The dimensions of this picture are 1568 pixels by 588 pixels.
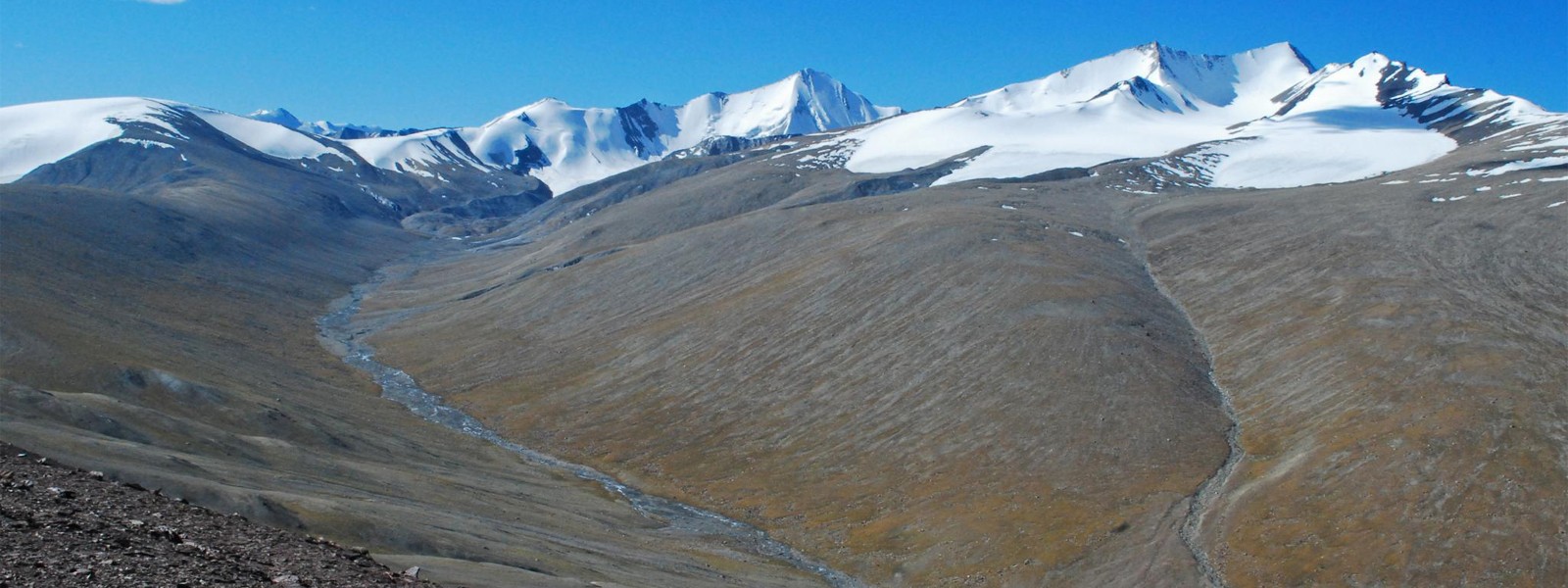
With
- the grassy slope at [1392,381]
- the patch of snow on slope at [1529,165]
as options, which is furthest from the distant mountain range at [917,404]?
the patch of snow on slope at [1529,165]

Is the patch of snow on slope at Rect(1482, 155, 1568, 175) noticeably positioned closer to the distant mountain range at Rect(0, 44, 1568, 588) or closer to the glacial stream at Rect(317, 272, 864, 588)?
the distant mountain range at Rect(0, 44, 1568, 588)

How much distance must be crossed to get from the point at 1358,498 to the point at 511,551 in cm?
5867

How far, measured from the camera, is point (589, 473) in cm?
11438

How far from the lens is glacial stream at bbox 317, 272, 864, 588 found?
3536 inches

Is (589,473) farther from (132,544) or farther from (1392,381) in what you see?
(132,544)

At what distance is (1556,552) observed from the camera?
228ft

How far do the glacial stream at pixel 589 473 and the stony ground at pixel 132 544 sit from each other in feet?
167

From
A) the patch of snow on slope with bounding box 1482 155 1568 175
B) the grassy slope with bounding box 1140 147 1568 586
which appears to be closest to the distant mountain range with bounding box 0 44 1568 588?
the grassy slope with bounding box 1140 147 1568 586

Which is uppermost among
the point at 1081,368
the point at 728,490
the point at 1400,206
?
the point at 1400,206

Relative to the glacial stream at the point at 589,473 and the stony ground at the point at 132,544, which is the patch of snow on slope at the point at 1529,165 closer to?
the glacial stream at the point at 589,473

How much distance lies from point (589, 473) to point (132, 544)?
270 feet

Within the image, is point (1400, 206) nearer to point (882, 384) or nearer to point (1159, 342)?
point (1159, 342)

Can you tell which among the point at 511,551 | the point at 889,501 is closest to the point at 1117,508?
the point at 889,501

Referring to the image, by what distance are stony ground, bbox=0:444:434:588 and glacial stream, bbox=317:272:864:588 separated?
2001 inches
